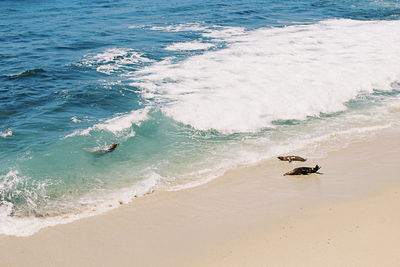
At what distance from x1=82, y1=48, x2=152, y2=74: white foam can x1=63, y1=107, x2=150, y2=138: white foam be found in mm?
5424

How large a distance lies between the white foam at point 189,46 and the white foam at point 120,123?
9.06 m

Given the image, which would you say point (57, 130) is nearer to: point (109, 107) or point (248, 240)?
point (109, 107)

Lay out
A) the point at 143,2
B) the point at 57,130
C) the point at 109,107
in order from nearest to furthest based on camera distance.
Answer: the point at 57,130, the point at 109,107, the point at 143,2

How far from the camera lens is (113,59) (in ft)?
58.2

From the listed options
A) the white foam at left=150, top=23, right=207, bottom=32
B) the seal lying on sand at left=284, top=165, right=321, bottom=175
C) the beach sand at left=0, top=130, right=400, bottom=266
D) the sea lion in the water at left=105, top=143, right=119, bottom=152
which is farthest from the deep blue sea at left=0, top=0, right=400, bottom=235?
the seal lying on sand at left=284, top=165, right=321, bottom=175

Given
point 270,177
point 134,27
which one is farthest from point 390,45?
point 134,27

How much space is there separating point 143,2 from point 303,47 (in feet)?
83.1

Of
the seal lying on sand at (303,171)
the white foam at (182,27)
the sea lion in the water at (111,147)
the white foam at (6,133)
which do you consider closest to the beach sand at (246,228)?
the seal lying on sand at (303,171)

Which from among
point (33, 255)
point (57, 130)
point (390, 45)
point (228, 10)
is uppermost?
point (228, 10)

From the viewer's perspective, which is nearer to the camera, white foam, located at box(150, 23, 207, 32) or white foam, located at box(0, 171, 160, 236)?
white foam, located at box(0, 171, 160, 236)

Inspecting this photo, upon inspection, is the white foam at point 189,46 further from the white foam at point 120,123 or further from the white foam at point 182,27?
the white foam at point 120,123

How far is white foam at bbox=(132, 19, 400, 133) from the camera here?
11203 mm

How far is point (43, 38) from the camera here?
22344 millimetres

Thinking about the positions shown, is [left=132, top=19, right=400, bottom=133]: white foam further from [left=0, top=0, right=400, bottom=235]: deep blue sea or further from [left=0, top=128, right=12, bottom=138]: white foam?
[left=0, top=128, right=12, bottom=138]: white foam
